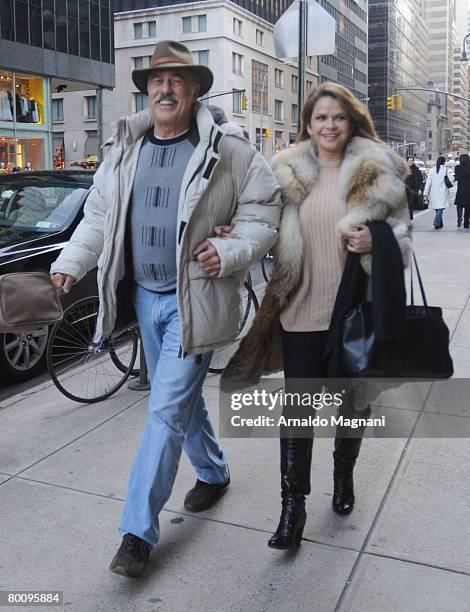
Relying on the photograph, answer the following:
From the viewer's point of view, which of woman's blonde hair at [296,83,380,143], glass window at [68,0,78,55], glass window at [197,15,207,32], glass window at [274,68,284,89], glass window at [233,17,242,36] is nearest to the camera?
woman's blonde hair at [296,83,380,143]

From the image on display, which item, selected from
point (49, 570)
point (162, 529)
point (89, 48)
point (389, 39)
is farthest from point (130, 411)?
point (389, 39)

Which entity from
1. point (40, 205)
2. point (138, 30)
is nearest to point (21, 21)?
point (40, 205)

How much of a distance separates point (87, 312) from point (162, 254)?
2820mm

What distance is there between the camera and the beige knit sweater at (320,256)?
124 inches

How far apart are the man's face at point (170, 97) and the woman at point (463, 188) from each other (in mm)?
15762

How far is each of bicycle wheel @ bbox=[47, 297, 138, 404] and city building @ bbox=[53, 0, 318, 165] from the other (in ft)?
203

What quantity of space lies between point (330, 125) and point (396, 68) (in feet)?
518

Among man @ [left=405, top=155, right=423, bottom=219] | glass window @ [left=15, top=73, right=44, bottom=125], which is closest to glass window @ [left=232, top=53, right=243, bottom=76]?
glass window @ [left=15, top=73, right=44, bottom=125]

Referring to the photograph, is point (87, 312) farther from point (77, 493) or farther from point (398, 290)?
point (398, 290)

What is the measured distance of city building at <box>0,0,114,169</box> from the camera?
31844 millimetres

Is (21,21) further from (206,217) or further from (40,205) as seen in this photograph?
(206,217)

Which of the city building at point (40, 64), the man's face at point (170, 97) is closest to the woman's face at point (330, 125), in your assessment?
the man's face at point (170, 97)

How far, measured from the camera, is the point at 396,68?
493ft

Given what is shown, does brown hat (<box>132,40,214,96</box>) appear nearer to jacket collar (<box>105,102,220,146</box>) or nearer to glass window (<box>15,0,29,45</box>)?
jacket collar (<box>105,102,220,146</box>)
